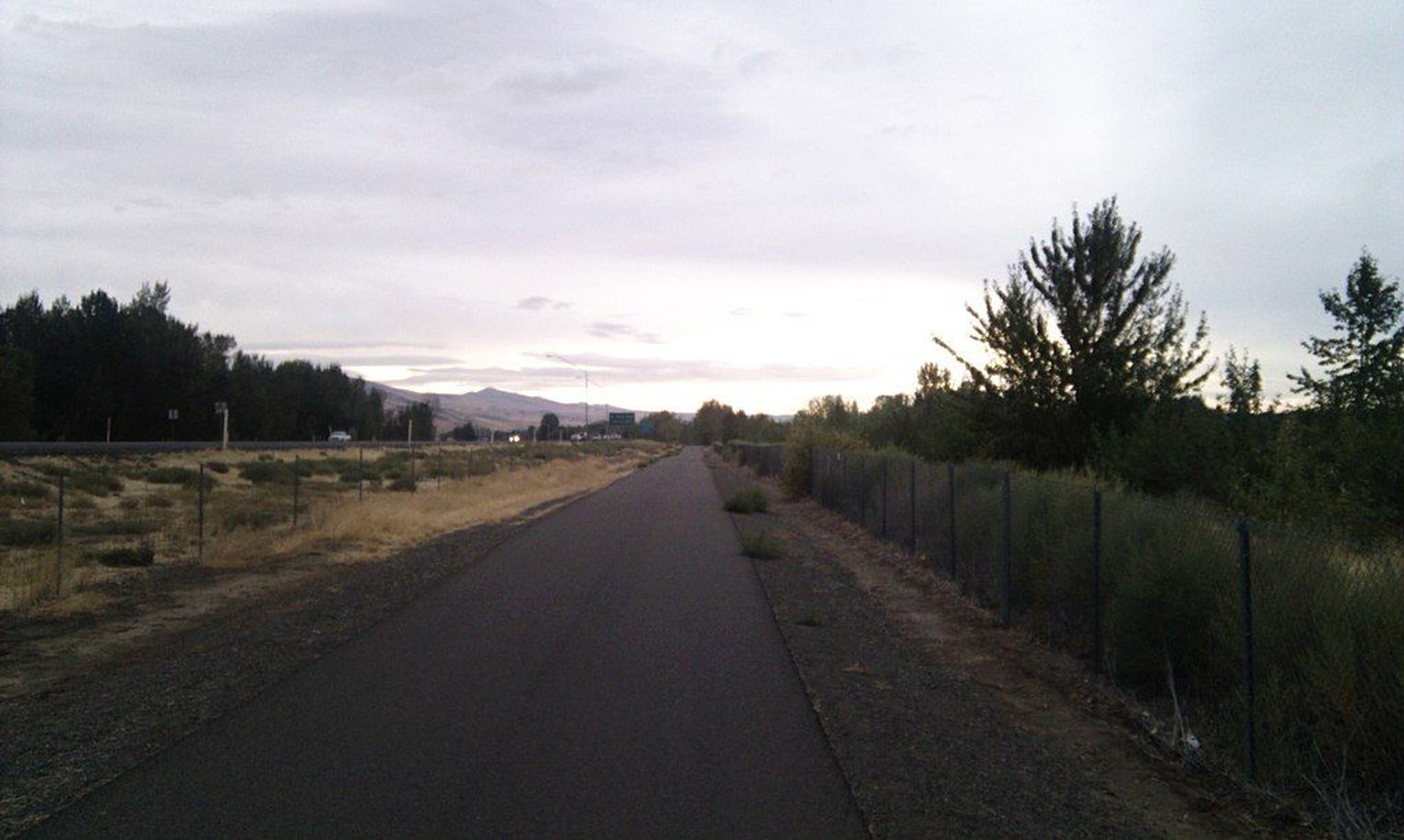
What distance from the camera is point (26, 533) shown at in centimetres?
2183

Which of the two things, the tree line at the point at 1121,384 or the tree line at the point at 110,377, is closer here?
the tree line at the point at 1121,384

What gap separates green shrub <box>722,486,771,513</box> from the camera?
1353 inches

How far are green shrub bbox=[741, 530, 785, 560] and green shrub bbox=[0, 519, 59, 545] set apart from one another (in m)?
13.2

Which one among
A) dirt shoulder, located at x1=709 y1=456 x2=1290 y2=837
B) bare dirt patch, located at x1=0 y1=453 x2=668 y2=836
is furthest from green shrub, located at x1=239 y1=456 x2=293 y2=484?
dirt shoulder, located at x1=709 y1=456 x2=1290 y2=837

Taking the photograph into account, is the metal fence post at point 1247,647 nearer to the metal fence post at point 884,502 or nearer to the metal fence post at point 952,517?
the metal fence post at point 952,517

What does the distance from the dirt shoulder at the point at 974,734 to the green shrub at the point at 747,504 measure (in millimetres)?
18500

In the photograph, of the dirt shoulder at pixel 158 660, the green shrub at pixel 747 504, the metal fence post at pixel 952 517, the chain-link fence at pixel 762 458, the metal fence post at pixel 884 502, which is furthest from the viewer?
the chain-link fence at pixel 762 458

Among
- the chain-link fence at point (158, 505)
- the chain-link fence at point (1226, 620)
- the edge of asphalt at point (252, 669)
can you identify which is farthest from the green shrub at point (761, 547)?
the chain-link fence at point (158, 505)

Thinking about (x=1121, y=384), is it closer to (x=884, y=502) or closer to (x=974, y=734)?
(x=884, y=502)

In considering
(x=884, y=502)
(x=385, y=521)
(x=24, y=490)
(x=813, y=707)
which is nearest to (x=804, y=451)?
(x=884, y=502)

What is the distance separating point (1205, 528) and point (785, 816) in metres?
4.90

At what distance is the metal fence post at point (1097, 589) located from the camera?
10.4 meters

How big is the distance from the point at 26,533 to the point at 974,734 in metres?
20.5

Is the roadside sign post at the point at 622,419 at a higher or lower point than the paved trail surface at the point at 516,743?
higher
